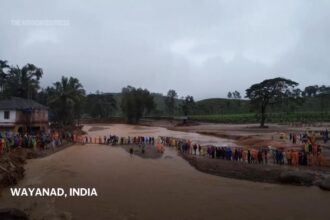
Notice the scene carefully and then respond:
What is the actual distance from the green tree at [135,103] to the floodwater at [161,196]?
235ft

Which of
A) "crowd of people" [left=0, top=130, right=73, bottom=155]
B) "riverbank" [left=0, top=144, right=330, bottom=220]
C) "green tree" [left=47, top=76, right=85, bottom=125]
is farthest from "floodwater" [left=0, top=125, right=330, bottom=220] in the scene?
"green tree" [left=47, top=76, right=85, bottom=125]

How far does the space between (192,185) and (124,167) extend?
7.86 metres

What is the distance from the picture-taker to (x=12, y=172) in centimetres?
1998

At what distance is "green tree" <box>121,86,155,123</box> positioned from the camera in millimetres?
97344

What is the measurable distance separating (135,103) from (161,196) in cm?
8029

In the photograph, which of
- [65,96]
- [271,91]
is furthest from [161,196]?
[271,91]

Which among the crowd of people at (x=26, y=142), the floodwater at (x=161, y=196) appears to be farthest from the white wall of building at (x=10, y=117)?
the floodwater at (x=161, y=196)

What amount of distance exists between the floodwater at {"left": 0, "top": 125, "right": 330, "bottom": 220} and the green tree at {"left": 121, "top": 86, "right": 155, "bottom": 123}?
7151 cm

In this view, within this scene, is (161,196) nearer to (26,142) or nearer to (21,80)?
(26,142)

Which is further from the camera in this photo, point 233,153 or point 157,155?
point 157,155

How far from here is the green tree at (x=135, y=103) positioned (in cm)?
9734

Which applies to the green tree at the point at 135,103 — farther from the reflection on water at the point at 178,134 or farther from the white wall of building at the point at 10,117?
the white wall of building at the point at 10,117

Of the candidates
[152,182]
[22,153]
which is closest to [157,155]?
[152,182]

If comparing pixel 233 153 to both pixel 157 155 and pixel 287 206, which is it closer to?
pixel 157 155
